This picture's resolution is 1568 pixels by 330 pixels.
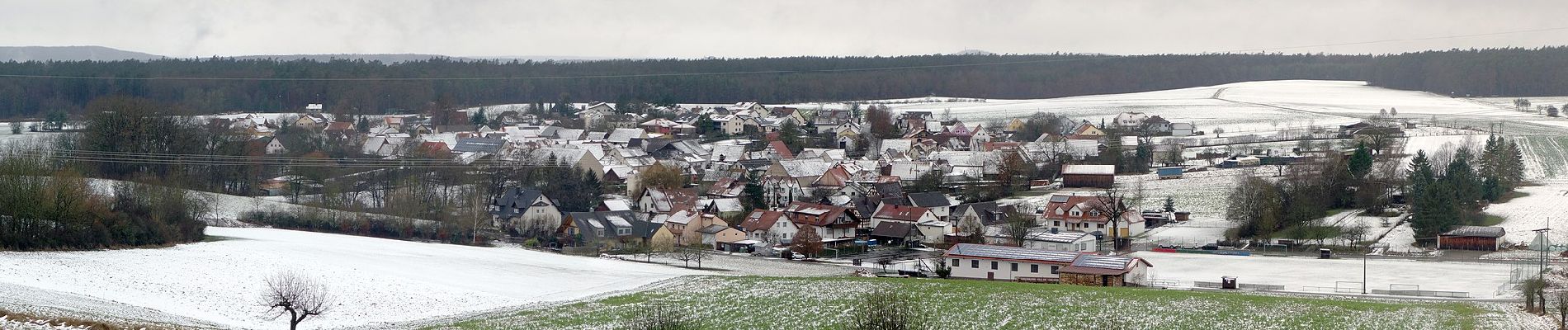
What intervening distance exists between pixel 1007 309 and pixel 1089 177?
1294 inches

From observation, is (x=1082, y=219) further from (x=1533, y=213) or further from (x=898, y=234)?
(x=1533, y=213)

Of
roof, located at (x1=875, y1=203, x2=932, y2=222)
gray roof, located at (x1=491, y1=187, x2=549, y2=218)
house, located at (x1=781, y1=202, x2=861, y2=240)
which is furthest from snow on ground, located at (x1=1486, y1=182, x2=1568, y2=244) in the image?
gray roof, located at (x1=491, y1=187, x2=549, y2=218)

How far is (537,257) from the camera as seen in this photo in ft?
122

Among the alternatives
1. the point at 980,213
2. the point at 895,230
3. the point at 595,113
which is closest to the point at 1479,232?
the point at 980,213

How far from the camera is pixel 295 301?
23.1m

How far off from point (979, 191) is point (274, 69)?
73.9 meters

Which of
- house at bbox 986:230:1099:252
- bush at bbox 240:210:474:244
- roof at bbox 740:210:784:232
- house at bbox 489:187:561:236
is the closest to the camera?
house at bbox 986:230:1099:252

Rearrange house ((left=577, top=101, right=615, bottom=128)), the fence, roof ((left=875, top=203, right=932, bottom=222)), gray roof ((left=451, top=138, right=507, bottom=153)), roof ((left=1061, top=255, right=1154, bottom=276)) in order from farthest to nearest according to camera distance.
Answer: house ((left=577, top=101, right=615, bottom=128)) < gray roof ((left=451, top=138, right=507, bottom=153)) < roof ((left=875, top=203, right=932, bottom=222)) < roof ((left=1061, top=255, right=1154, bottom=276)) < the fence

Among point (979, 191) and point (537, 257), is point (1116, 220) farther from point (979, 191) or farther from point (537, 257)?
point (537, 257)

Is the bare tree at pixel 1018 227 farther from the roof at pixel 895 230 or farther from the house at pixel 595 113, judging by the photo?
the house at pixel 595 113

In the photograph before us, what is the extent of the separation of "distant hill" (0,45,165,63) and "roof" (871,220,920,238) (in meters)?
143

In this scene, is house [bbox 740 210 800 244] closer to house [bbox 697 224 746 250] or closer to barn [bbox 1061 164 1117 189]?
house [bbox 697 224 746 250]

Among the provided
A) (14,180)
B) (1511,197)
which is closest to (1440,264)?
(1511,197)

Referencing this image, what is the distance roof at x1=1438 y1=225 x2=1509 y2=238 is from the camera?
3884 cm
